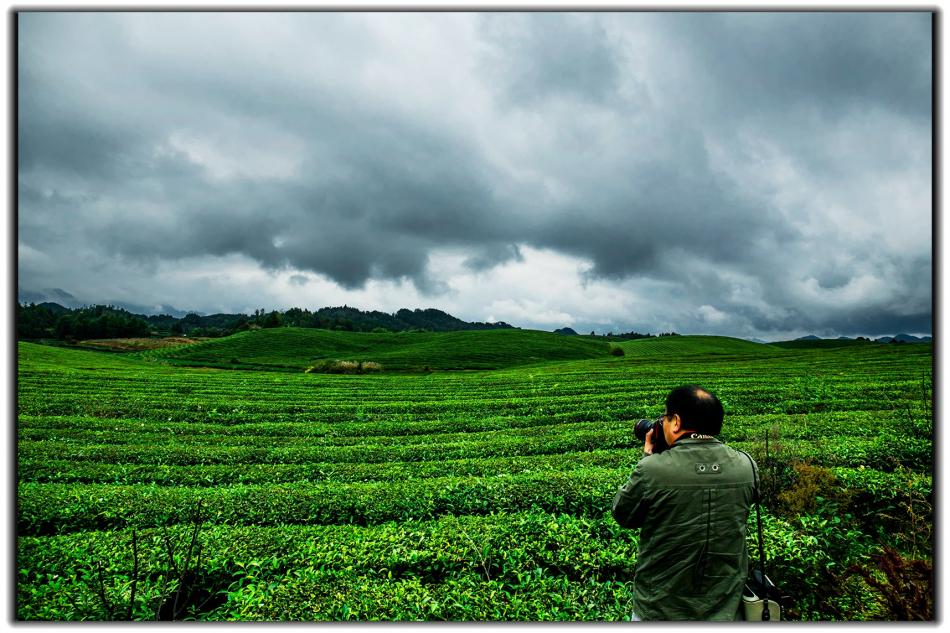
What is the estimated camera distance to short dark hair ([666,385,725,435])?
3363 mm

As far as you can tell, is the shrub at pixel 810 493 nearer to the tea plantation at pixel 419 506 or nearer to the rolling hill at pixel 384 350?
the tea plantation at pixel 419 506

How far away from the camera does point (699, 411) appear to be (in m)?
3.38

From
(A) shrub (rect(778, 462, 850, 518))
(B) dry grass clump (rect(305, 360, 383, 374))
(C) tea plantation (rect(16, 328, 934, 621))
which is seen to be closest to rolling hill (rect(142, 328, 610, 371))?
(B) dry grass clump (rect(305, 360, 383, 374))

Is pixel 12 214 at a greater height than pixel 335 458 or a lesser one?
greater

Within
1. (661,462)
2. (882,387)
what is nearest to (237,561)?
(661,462)

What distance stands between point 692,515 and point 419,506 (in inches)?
236

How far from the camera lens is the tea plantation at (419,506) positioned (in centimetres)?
513

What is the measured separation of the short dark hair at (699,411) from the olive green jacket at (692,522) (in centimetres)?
10

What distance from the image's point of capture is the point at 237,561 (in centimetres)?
578

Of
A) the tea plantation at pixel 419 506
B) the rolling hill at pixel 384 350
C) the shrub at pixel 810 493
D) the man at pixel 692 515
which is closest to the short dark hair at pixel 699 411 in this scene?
the man at pixel 692 515

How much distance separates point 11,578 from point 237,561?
244cm

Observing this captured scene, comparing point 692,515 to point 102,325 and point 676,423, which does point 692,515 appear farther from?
point 102,325

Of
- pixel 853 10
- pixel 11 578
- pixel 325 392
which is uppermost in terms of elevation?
pixel 853 10

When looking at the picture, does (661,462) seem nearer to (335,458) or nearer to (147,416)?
(335,458)
